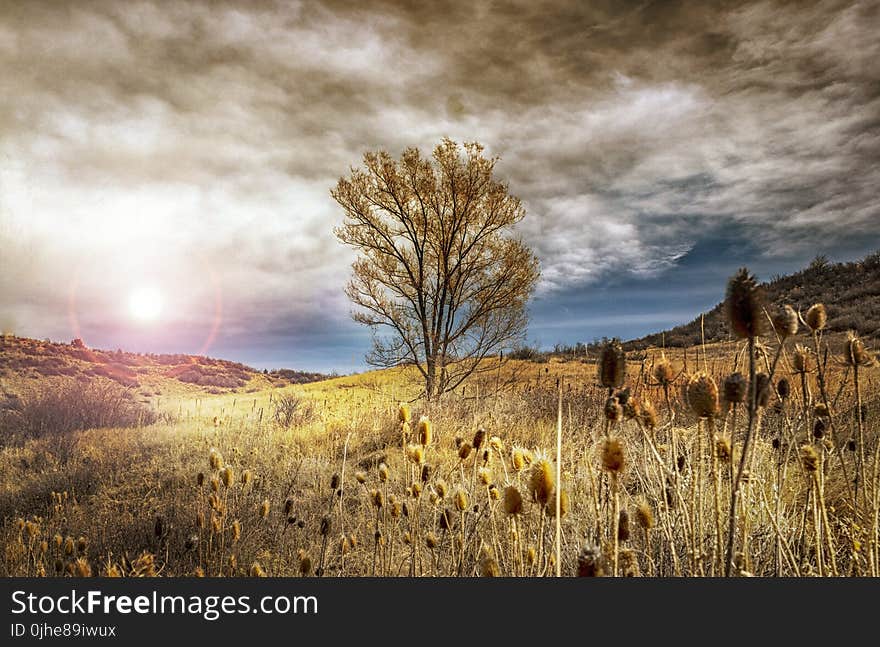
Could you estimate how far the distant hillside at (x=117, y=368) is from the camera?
57.6ft

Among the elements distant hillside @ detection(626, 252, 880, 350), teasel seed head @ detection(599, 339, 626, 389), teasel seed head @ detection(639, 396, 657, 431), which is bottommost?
teasel seed head @ detection(639, 396, 657, 431)

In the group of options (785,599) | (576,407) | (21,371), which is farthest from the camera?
(21,371)

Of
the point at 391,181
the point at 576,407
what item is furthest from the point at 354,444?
the point at 391,181

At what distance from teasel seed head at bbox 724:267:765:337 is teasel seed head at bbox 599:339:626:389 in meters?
0.29

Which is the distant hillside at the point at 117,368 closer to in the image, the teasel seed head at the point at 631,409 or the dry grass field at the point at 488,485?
the dry grass field at the point at 488,485

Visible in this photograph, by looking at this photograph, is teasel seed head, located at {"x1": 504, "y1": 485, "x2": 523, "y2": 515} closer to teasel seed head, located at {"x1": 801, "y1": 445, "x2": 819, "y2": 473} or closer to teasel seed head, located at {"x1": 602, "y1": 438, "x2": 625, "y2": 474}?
teasel seed head, located at {"x1": 602, "y1": 438, "x2": 625, "y2": 474}

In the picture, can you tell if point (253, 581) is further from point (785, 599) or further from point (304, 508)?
point (304, 508)

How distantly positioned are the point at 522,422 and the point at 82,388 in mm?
9358

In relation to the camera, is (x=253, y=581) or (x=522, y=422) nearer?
(x=253, y=581)

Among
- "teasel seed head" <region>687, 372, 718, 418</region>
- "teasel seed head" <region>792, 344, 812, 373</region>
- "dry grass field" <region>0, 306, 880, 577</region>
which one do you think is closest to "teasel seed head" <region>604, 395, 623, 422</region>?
"dry grass field" <region>0, 306, 880, 577</region>

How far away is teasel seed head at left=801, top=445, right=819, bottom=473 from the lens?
1.66 meters

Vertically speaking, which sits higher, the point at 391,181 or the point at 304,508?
the point at 391,181

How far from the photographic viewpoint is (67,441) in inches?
284

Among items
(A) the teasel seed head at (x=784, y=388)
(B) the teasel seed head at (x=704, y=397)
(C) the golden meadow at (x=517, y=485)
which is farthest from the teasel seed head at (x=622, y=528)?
(A) the teasel seed head at (x=784, y=388)
